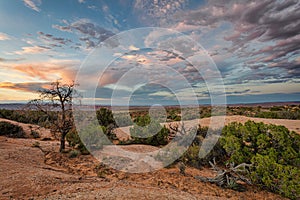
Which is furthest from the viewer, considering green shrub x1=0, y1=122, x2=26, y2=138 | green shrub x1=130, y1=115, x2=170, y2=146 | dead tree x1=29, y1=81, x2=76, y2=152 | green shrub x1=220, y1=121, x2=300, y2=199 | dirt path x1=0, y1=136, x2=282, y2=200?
green shrub x1=0, y1=122, x2=26, y2=138

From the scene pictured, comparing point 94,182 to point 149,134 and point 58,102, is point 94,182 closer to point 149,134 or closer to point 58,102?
point 58,102

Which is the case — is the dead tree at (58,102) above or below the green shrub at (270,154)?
above

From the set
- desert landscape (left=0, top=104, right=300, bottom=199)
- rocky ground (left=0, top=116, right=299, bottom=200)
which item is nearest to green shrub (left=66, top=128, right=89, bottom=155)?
desert landscape (left=0, top=104, right=300, bottom=199)

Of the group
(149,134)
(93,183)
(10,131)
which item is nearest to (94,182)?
(93,183)

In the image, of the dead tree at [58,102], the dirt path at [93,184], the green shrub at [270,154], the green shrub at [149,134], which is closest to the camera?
the dirt path at [93,184]

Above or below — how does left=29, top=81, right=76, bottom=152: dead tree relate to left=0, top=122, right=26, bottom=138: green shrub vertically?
above

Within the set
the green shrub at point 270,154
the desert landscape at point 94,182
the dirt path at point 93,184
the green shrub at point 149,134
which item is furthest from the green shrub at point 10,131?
the green shrub at point 270,154

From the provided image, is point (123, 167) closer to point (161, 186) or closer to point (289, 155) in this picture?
point (161, 186)

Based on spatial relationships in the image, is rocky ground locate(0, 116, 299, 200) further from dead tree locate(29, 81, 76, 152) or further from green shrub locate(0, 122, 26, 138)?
green shrub locate(0, 122, 26, 138)

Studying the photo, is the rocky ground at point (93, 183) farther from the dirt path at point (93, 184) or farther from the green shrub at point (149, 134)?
the green shrub at point (149, 134)

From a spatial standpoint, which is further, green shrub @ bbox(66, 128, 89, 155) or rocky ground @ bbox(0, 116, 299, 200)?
green shrub @ bbox(66, 128, 89, 155)

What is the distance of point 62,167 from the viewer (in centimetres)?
827

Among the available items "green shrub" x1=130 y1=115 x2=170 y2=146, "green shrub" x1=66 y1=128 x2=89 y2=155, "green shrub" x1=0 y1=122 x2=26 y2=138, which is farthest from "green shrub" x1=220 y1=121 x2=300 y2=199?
"green shrub" x1=0 y1=122 x2=26 y2=138

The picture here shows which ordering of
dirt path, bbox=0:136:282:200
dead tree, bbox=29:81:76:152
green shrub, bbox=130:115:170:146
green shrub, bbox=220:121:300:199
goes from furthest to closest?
green shrub, bbox=130:115:170:146 < dead tree, bbox=29:81:76:152 < green shrub, bbox=220:121:300:199 < dirt path, bbox=0:136:282:200
